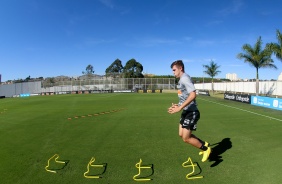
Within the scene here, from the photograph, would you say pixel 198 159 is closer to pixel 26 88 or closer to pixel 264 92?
pixel 264 92

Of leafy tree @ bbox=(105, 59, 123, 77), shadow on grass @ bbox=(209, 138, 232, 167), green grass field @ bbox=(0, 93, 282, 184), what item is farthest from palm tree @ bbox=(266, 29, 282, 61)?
leafy tree @ bbox=(105, 59, 123, 77)

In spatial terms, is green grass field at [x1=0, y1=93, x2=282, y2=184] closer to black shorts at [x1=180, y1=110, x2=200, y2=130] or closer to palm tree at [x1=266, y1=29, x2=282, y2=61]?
black shorts at [x1=180, y1=110, x2=200, y2=130]

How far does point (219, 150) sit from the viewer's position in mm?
7836

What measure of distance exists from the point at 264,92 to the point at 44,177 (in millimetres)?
39674

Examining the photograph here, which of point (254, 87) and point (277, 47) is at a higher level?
point (277, 47)

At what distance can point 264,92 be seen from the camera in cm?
3981

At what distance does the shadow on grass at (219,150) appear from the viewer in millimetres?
6750

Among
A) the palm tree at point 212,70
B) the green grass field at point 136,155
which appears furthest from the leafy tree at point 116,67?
the green grass field at point 136,155

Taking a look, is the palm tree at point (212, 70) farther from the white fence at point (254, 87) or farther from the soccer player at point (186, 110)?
the soccer player at point (186, 110)

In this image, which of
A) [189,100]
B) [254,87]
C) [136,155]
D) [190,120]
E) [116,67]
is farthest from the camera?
[116,67]

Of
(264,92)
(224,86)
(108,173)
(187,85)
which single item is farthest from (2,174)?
(224,86)

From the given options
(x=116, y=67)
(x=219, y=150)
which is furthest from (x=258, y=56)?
(x=116, y=67)

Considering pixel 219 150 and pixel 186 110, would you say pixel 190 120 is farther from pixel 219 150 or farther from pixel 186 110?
pixel 219 150

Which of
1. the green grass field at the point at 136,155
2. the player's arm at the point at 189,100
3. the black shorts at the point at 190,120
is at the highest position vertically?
the player's arm at the point at 189,100
